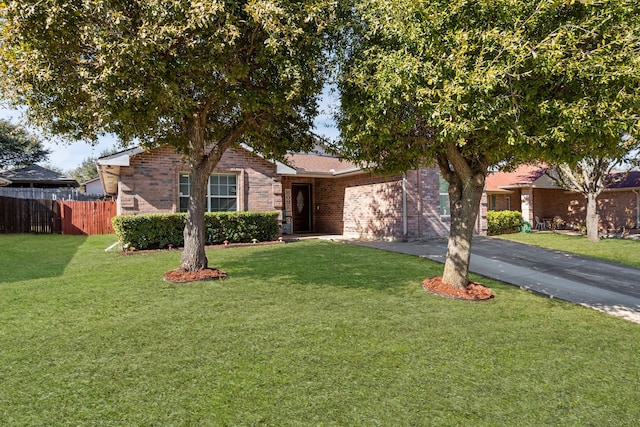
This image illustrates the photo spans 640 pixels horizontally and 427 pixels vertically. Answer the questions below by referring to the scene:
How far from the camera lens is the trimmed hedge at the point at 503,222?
59.3ft

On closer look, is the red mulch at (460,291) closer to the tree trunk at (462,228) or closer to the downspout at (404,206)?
the tree trunk at (462,228)

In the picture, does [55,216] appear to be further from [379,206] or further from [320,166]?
[379,206]

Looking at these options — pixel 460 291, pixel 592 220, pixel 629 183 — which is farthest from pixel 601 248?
pixel 460 291

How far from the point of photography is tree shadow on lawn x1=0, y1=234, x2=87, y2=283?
7953mm

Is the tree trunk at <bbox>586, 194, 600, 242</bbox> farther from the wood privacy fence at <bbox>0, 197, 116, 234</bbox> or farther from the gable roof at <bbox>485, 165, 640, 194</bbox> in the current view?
the wood privacy fence at <bbox>0, 197, 116, 234</bbox>

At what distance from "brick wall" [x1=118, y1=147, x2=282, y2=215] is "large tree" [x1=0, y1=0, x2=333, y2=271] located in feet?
16.2

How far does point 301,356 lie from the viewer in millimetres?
4020

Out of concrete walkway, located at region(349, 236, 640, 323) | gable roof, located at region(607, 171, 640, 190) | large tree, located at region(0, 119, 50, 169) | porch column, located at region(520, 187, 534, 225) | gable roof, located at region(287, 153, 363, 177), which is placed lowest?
concrete walkway, located at region(349, 236, 640, 323)

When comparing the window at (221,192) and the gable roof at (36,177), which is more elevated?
the gable roof at (36,177)

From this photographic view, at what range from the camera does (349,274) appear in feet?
26.8

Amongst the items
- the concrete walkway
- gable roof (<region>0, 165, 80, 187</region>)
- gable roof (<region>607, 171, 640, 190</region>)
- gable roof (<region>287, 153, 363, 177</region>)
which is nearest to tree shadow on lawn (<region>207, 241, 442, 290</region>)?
the concrete walkway

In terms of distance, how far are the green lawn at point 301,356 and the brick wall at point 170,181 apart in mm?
5399

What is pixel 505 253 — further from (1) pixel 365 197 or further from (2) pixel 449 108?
(2) pixel 449 108

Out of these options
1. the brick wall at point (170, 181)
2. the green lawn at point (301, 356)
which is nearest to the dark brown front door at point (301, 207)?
the brick wall at point (170, 181)
